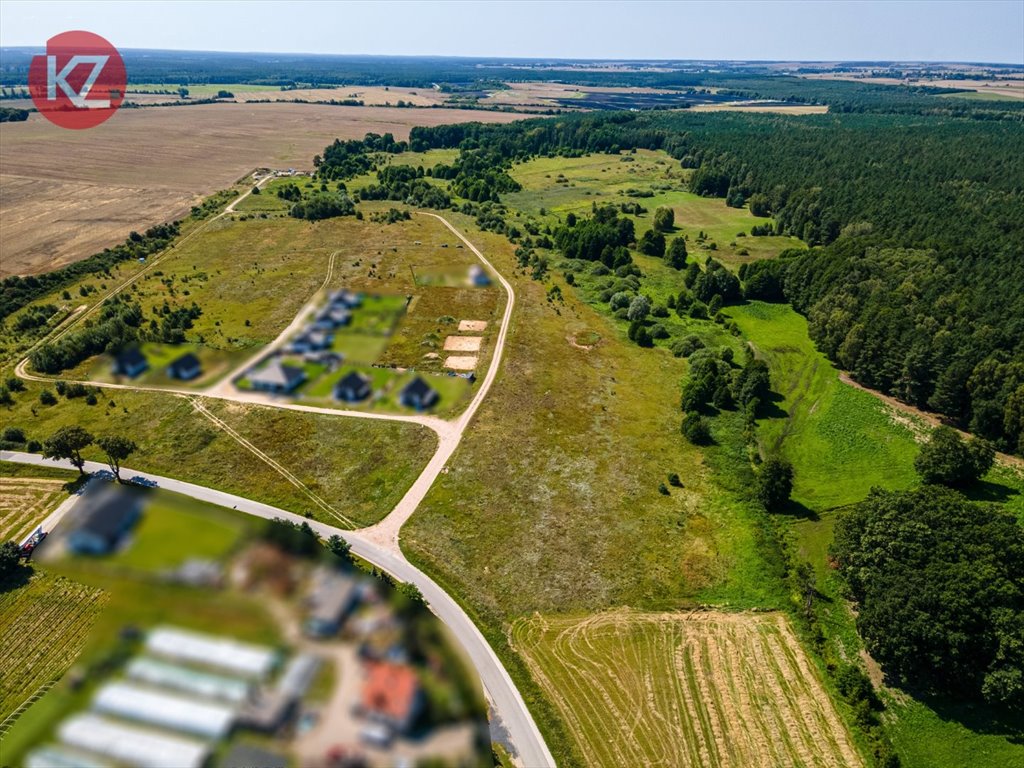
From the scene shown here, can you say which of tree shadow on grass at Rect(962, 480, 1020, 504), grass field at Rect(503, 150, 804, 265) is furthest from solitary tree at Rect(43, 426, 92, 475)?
grass field at Rect(503, 150, 804, 265)

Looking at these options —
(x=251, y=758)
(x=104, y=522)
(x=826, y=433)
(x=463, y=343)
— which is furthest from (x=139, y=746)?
(x=826, y=433)

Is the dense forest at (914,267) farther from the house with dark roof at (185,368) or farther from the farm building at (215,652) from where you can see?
the house with dark roof at (185,368)

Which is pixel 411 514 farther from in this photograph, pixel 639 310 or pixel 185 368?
pixel 639 310

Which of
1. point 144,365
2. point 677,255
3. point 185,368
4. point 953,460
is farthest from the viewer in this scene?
point 677,255

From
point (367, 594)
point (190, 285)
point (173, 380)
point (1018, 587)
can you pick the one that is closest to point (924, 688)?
point (1018, 587)

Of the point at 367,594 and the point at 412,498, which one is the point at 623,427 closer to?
the point at 412,498
